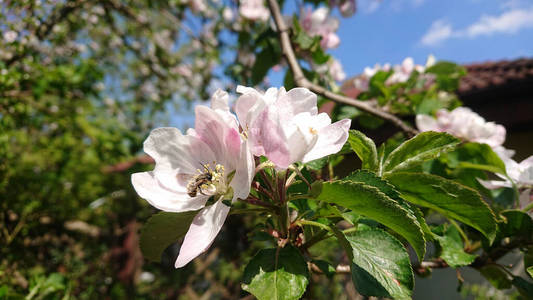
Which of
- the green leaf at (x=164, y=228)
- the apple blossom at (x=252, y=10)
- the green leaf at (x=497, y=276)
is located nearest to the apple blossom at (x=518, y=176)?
the green leaf at (x=497, y=276)

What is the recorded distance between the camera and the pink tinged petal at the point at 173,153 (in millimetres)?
579

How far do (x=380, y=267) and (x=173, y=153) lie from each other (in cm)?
43

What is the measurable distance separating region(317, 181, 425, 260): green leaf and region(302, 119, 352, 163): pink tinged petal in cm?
6

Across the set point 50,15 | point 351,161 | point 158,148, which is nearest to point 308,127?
point 158,148

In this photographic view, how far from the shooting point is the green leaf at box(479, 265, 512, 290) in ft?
2.66

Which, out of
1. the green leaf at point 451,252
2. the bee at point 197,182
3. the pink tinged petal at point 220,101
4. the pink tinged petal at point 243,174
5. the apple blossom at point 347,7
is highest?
the apple blossom at point 347,7

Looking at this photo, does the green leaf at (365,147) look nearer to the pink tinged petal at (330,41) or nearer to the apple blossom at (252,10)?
the pink tinged petal at (330,41)

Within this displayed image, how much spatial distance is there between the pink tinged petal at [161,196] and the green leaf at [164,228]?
29 mm

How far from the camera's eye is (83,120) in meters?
2.63

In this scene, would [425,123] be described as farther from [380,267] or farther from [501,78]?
[501,78]

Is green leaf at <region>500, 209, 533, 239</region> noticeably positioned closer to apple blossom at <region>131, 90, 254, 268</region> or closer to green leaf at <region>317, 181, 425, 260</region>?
green leaf at <region>317, 181, 425, 260</region>

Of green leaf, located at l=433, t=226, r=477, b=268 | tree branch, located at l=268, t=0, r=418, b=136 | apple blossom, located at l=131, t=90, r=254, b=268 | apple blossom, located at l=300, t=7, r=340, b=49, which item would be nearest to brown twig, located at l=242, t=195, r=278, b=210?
apple blossom, located at l=131, t=90, r=254, b=268

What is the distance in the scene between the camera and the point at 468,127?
1.14m

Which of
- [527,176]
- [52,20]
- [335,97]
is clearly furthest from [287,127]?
[52,20]
